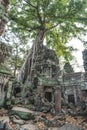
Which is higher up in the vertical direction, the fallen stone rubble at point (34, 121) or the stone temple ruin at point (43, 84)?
the stone temple ruin at point (43, 84)

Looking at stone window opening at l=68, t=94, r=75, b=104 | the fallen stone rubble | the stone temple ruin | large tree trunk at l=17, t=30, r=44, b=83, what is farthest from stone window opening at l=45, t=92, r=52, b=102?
the fallen stone rubble

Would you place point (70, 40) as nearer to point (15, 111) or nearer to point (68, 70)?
point (68, 70)

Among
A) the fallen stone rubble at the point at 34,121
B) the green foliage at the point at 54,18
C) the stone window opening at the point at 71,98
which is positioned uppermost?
the green foliage at the point at 54,18

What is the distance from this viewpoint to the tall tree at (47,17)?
17277 mm

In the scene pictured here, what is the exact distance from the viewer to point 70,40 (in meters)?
22.0

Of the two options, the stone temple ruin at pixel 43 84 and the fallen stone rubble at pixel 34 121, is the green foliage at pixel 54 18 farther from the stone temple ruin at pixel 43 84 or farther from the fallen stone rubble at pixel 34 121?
the fallen stone rubble at pixel 34 121

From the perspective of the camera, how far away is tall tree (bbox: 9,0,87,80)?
17277 millimetres

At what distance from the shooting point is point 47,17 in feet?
62.1

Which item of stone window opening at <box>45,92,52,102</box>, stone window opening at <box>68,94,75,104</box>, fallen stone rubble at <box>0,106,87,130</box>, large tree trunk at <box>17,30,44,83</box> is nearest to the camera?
fallen stone rubble at <box>0,106,87,130</box>

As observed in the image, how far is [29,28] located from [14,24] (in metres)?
1.92

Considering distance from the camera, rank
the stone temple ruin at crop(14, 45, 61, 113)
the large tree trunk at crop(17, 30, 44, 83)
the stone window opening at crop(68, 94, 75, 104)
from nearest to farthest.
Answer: the stone temple ruin at crop(14, 45, 61, 113) → the large tree trunk at crop(17, 30, 44, 83) → the stone window opening at crop(68, 94, 75, 104)

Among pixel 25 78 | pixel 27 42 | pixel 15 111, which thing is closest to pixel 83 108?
pixel 15 111

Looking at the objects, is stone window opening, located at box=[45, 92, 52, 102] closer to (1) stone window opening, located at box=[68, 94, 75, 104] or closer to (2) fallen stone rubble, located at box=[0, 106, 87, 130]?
(1) stone window opening, located at box=[68, 94, 75, 104]

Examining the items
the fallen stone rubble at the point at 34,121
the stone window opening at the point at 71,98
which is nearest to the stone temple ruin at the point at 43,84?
the fallen stone rubble at the point at 34,121
